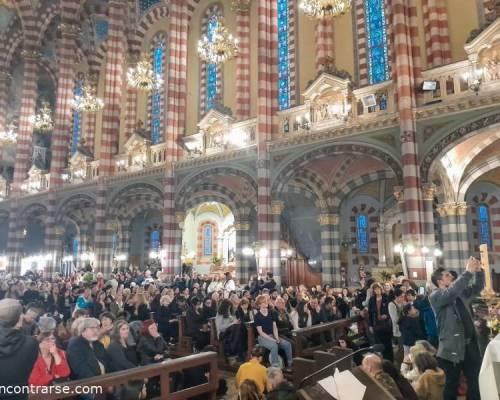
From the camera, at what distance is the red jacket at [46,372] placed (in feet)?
13.5

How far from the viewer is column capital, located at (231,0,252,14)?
19391 millimetres

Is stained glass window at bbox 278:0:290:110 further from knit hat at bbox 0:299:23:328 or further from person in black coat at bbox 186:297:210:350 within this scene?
knit hat at bbox 0:299:23:328

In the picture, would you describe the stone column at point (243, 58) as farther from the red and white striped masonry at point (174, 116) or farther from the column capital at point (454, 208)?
the column capital at point (454, 208)

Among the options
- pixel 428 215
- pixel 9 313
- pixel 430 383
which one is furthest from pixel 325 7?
pixel 9 313

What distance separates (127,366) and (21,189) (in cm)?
2723

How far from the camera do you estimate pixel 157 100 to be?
25.0m

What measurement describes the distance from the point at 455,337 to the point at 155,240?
24361mm

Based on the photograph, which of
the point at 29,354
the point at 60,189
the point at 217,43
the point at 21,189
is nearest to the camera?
the point at 29,354

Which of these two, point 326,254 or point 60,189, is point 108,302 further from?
point 60,189

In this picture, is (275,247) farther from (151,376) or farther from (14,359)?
(14,359)

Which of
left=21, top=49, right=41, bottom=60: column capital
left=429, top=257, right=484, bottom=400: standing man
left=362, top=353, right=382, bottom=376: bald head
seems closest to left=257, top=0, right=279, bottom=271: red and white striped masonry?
left=429, top=257, right=484, bottom=400: standing man

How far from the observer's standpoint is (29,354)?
3041mm

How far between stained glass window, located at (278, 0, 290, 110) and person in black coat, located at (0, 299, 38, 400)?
57.5 ft

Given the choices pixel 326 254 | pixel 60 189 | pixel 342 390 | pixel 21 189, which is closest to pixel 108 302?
pixel 342 390
